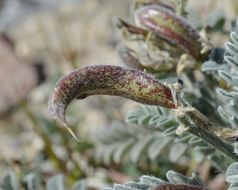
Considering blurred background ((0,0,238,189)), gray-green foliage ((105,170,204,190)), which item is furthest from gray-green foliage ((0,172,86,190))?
gray-green foliage ((105,170,204,190))

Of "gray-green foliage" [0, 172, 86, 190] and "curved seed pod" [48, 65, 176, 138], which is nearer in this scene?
"curved seed pod" [48, 65, 176, 138]

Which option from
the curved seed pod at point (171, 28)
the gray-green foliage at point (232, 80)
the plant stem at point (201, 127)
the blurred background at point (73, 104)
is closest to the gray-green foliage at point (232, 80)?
the gray-green foliage at point (232, 80)

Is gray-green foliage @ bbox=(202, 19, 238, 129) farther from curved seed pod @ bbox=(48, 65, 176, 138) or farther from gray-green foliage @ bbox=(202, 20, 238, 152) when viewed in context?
curved seed pod @ bbox=(48, 65, 176, 138)

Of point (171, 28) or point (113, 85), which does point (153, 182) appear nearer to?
point (113, 85)

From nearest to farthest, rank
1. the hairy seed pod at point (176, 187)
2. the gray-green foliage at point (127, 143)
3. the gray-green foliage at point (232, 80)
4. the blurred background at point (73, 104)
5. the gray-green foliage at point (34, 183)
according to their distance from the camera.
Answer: the hairy seed pod at point (176, 187) < the gray-green foliage at point (232, 80) < the gray-green foliage at point (34, 183) < the gray-green foliage at point (127, 143) < the blurred background at point (73, 104)

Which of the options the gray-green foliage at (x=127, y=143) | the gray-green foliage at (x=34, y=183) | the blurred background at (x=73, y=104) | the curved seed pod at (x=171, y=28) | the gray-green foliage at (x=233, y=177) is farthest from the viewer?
the blurred background at (x=73, y=104)

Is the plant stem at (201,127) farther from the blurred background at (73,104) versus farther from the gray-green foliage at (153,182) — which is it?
the blurred background at (73,104)
